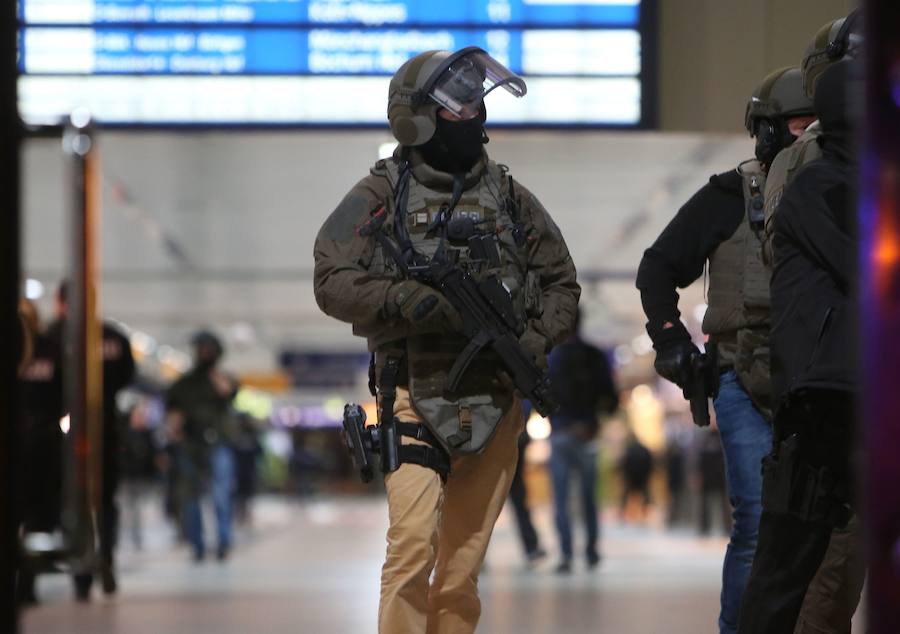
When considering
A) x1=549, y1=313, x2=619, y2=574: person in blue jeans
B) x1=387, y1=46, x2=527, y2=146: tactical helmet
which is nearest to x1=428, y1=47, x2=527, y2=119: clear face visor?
x1=387, y1=46, x2=527, y2=146: tactical helmet

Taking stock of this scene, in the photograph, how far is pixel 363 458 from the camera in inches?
165

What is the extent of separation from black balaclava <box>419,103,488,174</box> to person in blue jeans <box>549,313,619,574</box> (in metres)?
5.46

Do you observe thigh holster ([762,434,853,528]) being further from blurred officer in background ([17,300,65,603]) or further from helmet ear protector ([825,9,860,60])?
blurred officer in background ([17,300,65,603])

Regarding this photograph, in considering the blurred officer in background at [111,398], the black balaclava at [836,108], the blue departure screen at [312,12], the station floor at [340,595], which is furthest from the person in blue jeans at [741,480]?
the blurred officer in background at [111,398]

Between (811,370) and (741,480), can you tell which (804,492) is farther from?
(741,480)

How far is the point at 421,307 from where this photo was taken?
13.2ft

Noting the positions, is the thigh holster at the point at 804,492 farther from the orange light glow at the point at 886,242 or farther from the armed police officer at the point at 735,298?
the orange light glow at the point at 886,242

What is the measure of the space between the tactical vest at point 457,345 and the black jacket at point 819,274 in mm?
1000

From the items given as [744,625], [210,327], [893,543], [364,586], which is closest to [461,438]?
[744,625]

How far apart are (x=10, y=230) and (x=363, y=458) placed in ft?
7.70

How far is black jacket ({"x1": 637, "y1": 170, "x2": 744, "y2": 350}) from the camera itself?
15.1ft

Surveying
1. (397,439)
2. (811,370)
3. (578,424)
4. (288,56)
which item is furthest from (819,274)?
(578,424)

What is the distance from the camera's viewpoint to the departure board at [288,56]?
21.8ft

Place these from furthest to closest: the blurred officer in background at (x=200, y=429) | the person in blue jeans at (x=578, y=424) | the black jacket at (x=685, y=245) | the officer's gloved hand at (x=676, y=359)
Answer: the blurred officer in background at (x=200, y=429)
the person in blue jeans at (x=578, y=424)
the black jacket at (x=685, y=245)
the officer's gloved hand at (x=676, y=359)
